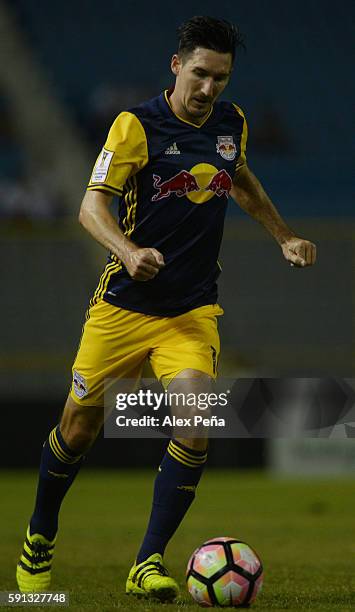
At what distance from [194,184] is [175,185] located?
8 centimetres

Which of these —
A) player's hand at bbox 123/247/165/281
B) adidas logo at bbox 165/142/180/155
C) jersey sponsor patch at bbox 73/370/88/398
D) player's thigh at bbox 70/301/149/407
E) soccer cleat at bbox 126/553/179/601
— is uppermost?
adidas logo at bbox 165/142/180/155

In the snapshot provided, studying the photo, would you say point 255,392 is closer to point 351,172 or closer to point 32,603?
point 351,172

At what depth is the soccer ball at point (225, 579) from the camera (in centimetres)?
400

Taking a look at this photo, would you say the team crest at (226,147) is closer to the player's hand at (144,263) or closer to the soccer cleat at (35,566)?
the player's hand at (144,263)

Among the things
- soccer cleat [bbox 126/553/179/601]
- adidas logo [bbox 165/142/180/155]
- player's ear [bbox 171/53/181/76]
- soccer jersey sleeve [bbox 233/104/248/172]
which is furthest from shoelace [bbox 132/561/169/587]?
player's ear [bbox 171/53/181/76]

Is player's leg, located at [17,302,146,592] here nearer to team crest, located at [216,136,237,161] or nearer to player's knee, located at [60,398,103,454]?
player's knee, located at [60,398,103,454]

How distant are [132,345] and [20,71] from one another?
11.9m

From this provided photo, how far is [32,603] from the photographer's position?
4102mm

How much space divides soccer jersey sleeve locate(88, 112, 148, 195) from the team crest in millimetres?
341

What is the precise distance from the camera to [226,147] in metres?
4.66

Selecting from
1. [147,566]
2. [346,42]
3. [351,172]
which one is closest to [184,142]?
[147,566]

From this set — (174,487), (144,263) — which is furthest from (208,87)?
(174,487)

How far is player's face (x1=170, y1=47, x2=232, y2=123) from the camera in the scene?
436 cm

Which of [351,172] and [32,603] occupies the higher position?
[351,172]
